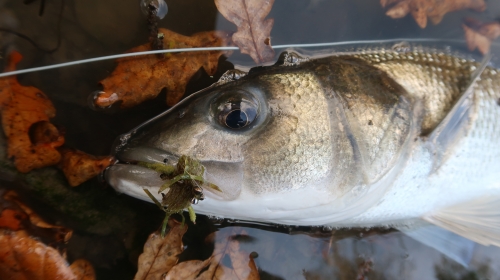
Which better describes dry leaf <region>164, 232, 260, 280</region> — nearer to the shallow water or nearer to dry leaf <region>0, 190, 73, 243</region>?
the shallow water

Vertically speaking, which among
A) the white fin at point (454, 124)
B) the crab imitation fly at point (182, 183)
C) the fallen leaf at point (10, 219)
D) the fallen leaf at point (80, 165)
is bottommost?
the fallen leaf at point (10, 219)

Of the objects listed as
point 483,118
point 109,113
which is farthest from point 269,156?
point 483,118

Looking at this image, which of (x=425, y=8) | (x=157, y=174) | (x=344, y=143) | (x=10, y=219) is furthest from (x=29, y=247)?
(x=425, y=8)

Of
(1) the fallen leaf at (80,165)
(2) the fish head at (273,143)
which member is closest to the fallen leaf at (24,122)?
(1) the fallen leaf at (80,165)

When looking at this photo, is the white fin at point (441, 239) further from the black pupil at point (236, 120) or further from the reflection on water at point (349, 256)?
the black pupil at point (236, 120)

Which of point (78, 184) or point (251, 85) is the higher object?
point (251, 85)

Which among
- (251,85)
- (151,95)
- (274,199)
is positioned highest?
(151,95)

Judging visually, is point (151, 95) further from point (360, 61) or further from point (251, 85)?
point (360, 61)

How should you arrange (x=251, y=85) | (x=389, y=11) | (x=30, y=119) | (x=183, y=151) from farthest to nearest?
(x=389, y=11), (x=30, y=119), (x=251, y=85), (x=183, y=151)
